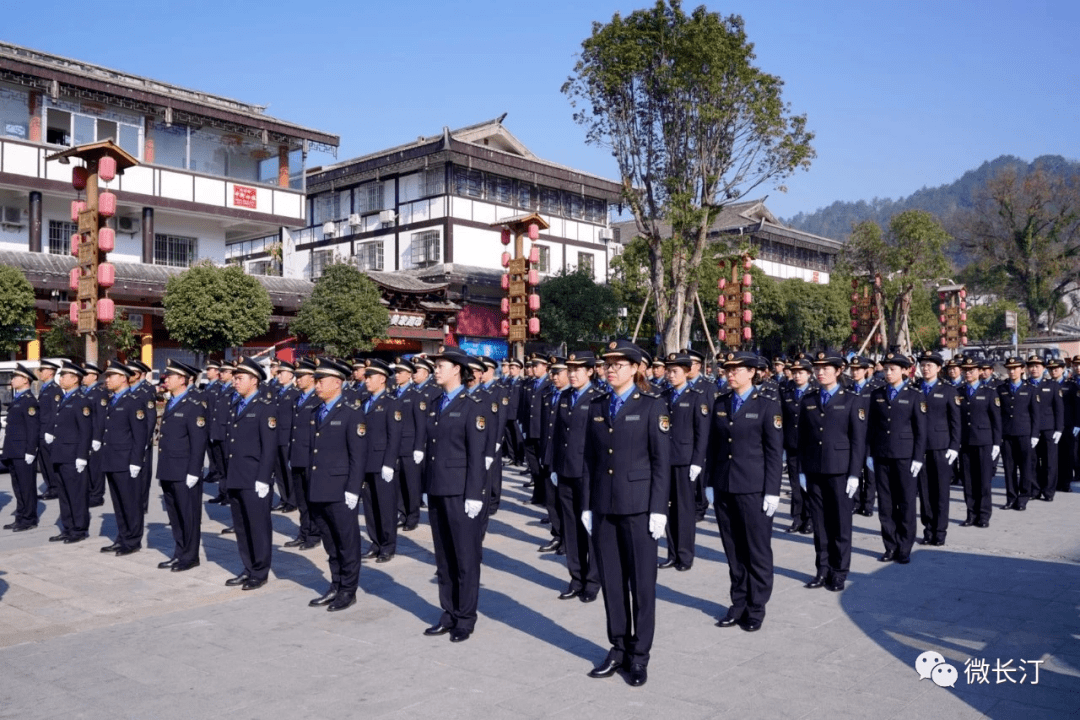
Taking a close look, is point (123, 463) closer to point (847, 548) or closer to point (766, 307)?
point (847, 548)

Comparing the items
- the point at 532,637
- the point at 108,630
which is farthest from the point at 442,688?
→ the point at 108,630

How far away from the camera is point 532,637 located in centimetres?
600

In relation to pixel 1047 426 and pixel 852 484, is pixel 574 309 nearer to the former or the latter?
pixel 1047 426

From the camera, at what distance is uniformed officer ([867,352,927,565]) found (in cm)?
820

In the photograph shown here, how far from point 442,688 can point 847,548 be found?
12.5 feet

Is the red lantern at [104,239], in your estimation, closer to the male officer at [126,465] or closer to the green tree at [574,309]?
the male officer at [126,465]

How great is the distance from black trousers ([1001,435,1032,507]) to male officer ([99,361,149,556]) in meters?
10.5

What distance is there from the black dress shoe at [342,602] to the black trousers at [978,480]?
7.30 metres

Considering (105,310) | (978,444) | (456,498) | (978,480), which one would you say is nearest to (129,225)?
(105,310)

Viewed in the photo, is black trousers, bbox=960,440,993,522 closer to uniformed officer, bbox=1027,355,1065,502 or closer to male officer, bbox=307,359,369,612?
uniformed officer, bbox=1027,355,1065,502

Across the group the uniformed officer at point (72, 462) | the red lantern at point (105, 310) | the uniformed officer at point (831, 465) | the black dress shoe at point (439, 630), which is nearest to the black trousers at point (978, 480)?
the uniformed officer at point (831, 465)

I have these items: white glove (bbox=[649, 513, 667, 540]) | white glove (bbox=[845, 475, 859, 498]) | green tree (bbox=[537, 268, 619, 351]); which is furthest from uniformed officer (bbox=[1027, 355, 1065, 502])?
green tree (bbox=[537, 268, 619, 351])

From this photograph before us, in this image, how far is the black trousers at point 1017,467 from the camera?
11578 millimetres

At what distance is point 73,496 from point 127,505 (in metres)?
1.17
